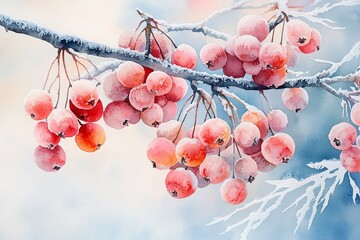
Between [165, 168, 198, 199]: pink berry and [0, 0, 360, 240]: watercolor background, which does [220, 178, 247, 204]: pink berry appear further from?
[0, 0, 360, 240]: watercolor background

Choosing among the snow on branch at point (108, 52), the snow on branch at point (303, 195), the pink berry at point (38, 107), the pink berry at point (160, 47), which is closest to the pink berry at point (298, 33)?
the snow on branch at point (108, 52)

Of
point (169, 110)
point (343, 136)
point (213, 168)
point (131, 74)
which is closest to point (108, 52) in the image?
point (131, 74)

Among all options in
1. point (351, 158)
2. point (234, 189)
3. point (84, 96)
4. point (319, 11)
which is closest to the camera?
point (84, 96)

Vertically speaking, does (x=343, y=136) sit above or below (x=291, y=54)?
below

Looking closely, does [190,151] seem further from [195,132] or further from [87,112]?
[87,112]

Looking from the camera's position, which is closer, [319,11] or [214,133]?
[214,133]

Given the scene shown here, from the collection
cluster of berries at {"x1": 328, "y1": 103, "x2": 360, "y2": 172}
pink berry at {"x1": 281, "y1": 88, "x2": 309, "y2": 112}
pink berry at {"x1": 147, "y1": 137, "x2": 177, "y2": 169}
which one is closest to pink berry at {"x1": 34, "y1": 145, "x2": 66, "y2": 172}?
pink berry at {"x1": 147, "y1": 137, "x2": 177, "y2": 169}
